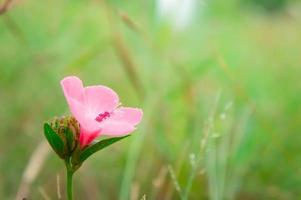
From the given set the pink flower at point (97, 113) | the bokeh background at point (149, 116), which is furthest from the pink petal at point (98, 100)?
the bokeh background at point (149, 116)

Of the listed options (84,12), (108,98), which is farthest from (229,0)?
(108,98)

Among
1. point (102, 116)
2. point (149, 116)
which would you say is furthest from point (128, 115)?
point (149, 116)

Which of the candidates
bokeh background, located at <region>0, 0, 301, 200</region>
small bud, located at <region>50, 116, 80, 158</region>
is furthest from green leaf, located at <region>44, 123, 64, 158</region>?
bokeh background, located at <region>0, 0, 301, 200</region>

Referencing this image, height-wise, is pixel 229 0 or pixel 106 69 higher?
pixel 229 0

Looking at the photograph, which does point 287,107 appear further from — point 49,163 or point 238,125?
point 49,163

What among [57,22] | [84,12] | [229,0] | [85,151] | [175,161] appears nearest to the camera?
[85,151]

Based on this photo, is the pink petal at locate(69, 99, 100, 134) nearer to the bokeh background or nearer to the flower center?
the flower center
